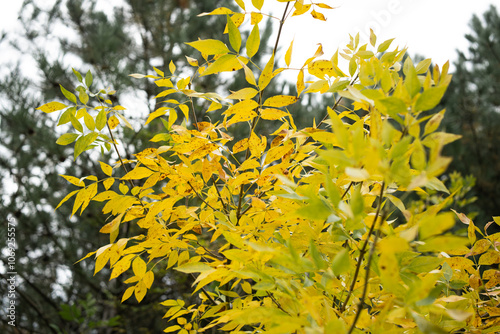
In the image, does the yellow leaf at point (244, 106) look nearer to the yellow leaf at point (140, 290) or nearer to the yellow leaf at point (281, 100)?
the yellow leaf at point (281, 100)

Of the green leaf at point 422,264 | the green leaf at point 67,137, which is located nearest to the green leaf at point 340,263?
the green leaf at point 422,264

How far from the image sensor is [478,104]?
5.95 metres

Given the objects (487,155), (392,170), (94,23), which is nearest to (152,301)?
(392,170)

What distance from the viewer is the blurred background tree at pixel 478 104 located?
5.66 meters

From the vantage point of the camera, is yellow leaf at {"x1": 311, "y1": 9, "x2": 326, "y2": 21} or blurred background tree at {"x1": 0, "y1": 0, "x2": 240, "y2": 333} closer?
yellow leaf at {"x1": 311, "y1": 9, "x2": 326, "y2": 21}

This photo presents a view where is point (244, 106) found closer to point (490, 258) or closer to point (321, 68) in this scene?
point (321, 68)

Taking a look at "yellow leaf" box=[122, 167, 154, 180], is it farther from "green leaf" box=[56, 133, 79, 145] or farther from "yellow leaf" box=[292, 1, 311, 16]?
Answer: "yellow leaf" box=[292, 1, 311, 16]

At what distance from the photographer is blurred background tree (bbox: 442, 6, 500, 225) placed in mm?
5663

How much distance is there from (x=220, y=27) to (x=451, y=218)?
3.79 metres

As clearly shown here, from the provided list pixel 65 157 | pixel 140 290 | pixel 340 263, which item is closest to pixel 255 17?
pixel 340 263

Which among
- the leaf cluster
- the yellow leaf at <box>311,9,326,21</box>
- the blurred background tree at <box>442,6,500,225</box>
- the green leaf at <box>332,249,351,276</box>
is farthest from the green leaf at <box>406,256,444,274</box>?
the blurred background tree at <box>442,6,500,225</box>

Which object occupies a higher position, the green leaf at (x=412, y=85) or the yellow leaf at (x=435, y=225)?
the green leaf at (x=412, y=85)

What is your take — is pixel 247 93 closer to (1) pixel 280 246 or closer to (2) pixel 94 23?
(1) pixel 280 246

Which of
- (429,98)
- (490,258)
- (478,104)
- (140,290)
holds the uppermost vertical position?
(478,104)
